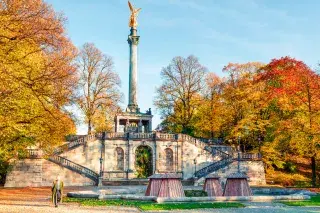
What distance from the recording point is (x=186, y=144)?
3916cm

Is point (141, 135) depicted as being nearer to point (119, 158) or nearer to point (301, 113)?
point (119, 158)

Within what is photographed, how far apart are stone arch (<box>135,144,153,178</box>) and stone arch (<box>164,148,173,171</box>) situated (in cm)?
168

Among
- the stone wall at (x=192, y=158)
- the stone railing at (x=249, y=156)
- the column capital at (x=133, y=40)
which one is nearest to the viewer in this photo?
the stone railing at (x=249, y=156)

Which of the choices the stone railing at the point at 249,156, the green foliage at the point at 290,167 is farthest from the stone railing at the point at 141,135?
the green foliage at the point at 290,167

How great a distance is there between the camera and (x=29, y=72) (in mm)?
13922

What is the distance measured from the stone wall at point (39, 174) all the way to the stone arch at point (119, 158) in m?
4.62

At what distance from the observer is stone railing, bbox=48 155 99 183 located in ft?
111

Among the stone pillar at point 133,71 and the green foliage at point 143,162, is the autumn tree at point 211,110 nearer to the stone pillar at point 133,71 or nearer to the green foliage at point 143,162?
the stone pillar at point 133,71

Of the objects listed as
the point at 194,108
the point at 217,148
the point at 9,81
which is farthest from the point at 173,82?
the point at 9,81

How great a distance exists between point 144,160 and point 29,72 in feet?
85.1

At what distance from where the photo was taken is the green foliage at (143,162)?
126ft

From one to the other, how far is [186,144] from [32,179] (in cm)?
1641

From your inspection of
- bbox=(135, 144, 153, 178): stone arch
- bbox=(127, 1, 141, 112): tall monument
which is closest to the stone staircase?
bbox=(135, 144, 153, 178): stone arch

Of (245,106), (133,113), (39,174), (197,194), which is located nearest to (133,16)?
(133,113)
